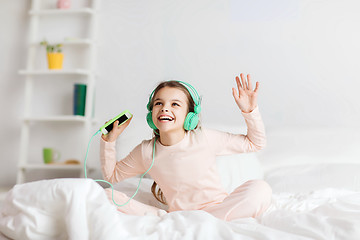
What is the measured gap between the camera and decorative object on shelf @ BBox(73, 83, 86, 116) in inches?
107

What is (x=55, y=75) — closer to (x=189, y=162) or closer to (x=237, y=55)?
(x=237, y=55)

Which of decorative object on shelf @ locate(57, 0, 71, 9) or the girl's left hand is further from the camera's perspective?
decorative object on shelf @ locate(57, 0, 71, 9)

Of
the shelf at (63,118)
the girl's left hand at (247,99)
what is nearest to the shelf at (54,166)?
the shelf at (63,118)

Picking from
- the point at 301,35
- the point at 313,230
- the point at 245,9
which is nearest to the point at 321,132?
the point at 301,35

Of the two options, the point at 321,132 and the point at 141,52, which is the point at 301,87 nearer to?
the point at 321,132

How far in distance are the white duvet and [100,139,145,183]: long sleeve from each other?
1.54 feet

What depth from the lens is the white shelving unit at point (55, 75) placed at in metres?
2.73

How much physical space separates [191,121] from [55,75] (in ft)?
5.58

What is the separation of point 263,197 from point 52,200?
652mm

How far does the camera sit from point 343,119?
8.18 feet

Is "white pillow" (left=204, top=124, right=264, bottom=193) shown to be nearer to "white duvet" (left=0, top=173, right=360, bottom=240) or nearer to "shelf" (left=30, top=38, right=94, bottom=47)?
"white duvet" (left=0, top=173, right=360, bottom=240)

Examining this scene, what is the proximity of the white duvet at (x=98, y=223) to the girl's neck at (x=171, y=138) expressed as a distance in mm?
455

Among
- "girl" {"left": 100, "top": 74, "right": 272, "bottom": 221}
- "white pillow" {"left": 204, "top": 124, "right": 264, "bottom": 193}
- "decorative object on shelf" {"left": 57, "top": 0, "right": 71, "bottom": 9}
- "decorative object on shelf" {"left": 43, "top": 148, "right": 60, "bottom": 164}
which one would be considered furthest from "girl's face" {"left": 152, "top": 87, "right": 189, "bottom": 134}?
"decorative object on shelf" {"left": 57, "top": 0, "right": 71, "bottom": 9}

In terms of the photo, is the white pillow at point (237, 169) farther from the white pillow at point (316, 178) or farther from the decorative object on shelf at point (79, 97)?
the decorative object on shelf at point (79, 97)
